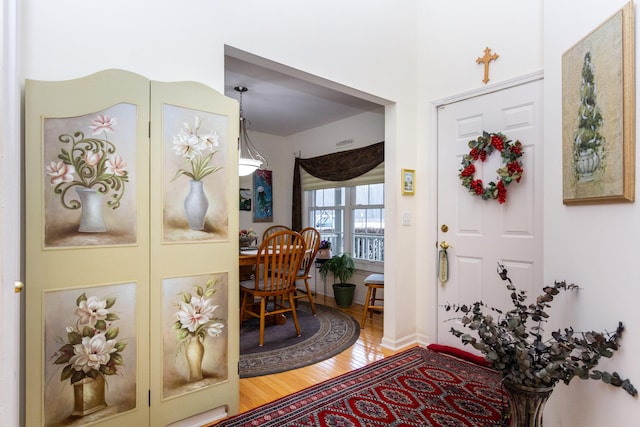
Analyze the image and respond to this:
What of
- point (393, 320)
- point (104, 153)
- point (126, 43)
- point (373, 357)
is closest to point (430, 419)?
point (373, 357)

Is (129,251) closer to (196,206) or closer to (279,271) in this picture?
(196,206)

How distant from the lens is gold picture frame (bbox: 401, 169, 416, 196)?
2.96 m

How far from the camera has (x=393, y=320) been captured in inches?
115

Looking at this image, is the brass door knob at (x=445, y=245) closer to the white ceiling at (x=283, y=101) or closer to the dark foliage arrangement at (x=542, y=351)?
the dark foliage arrangement at (x=542, y=351)

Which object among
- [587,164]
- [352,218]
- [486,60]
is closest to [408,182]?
[486,60]

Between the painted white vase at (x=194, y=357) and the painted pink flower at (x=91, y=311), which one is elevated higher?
the painted pink flower at (x=91, y=311)

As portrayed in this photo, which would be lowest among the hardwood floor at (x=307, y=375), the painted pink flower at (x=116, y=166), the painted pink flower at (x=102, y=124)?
the hardwood floor at (x=307, y=375)

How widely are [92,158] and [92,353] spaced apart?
869 millimetres

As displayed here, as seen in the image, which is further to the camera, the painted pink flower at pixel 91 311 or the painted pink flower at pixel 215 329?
the painted pink flower at pixel 215 329

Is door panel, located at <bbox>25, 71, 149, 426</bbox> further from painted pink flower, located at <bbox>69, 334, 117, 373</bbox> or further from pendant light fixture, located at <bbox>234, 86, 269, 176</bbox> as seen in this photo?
pendant light fixture, located at <bbox>234, 86, 269, 176</bbox>

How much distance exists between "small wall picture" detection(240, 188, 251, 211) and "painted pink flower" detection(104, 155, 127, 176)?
3.56m

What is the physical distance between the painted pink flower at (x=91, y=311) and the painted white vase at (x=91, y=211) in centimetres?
31

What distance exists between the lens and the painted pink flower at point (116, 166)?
151 centimetres

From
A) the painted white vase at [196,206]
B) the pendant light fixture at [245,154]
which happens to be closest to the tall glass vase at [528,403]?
the painted white vase at [196,206]
